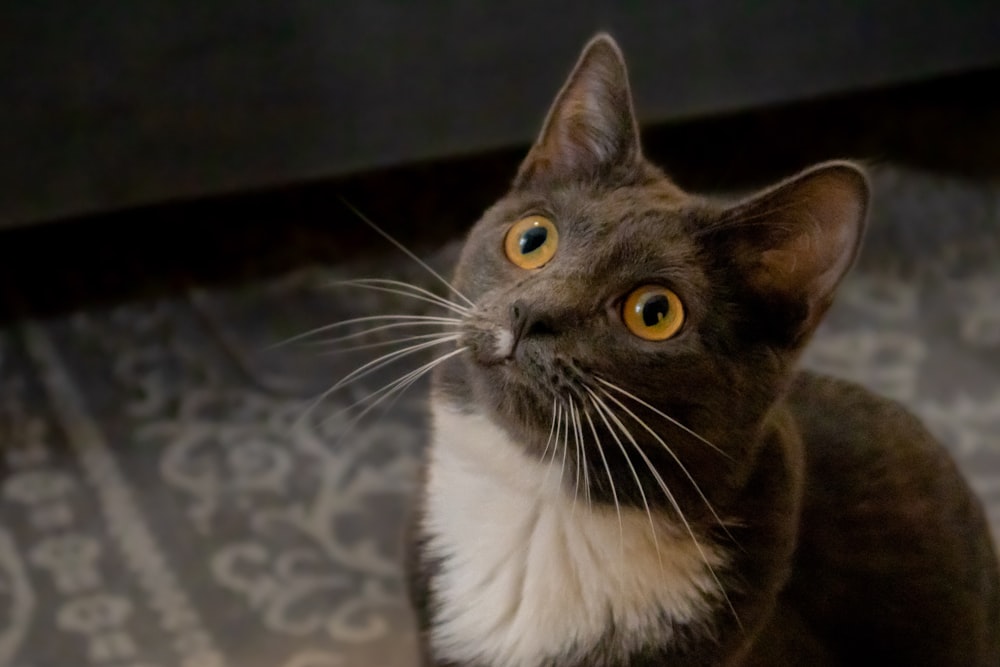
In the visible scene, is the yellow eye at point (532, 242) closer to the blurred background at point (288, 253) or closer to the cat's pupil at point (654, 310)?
the cat's pupil at point (654, 310)

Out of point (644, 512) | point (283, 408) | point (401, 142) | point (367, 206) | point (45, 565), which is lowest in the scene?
point (644, 512)

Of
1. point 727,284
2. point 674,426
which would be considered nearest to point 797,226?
point 727,284

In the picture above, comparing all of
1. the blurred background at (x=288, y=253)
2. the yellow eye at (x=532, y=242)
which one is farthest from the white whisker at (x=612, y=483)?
the blurred background at (x=288, y=253)

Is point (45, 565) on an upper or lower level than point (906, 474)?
upper

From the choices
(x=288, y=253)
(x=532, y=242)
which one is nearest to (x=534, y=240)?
(x=532, y=242)

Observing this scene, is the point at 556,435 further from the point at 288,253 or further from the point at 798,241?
the point at 288,253

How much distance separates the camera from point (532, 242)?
84 cm

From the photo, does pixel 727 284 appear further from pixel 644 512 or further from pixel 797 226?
pixel 644 512

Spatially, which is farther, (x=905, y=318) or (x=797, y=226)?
(x=905, y=318)

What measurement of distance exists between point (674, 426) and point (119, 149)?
1.00m

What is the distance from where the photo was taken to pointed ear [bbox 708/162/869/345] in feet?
2.43

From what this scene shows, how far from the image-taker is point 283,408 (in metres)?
1.51

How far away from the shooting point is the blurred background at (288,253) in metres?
1.28

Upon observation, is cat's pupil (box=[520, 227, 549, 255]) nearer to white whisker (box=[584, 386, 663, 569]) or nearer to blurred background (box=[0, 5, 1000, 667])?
white whisker (box=[584, 386, 663, 569])
